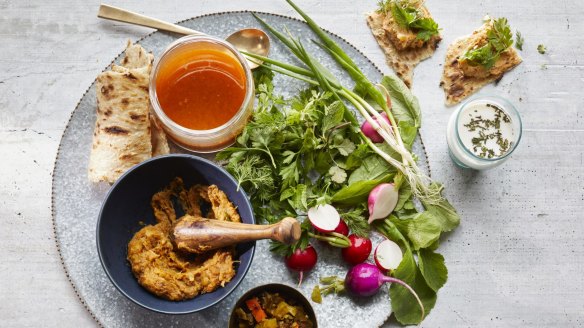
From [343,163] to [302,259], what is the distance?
360mm

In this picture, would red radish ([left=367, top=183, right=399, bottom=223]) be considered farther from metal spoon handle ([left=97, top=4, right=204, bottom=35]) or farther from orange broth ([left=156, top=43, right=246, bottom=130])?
metal spoon handle ([left=97, top=4, right=204, bottom=35])

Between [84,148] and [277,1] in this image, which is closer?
[84,148]

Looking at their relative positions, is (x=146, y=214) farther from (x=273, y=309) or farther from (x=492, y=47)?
(x=492, y=47)

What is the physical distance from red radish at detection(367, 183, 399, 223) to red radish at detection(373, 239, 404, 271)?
98mm

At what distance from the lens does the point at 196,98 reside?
2041 mm

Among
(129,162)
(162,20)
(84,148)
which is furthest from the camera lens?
A: (162,20)

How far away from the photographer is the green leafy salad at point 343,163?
2.02m

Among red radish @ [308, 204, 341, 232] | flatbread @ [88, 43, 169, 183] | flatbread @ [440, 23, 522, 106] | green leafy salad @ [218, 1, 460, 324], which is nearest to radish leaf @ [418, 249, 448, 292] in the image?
green leafy salad @ [218, 1, 460, 324]

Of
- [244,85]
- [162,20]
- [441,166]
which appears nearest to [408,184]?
[441,166]

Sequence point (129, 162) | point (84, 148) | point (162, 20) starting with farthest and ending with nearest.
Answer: point (162, 20), point (84, 148), point (129, 162)

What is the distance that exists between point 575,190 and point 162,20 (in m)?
1.72

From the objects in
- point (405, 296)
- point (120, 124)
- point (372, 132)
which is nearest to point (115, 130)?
point (120, 124)

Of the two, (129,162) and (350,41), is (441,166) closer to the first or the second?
(350,41)

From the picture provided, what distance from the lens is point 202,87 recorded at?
205 centimetres
